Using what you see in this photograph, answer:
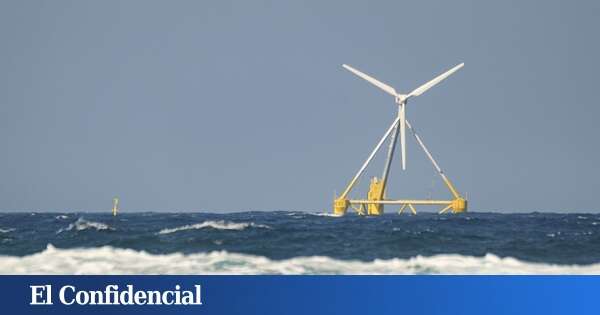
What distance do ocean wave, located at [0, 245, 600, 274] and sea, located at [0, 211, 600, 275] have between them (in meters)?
0.05

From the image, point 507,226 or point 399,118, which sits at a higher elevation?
point 399,118

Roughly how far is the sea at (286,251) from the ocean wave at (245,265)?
5 centimetres

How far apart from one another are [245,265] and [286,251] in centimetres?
534

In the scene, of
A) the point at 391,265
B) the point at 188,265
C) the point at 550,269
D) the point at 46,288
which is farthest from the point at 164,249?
the point at 46,288

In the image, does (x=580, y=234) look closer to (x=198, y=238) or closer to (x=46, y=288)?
(x=198, y=238)

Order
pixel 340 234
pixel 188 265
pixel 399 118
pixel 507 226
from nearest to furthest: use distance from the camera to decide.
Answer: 1. pixel 188 265
2. pixel 340 234
3. pixel 507 226
4. pixel 399 118

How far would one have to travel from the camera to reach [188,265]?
138 feet

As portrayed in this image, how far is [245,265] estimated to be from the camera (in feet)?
136

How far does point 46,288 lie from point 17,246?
28.6 metres

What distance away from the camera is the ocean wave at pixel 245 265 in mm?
40531

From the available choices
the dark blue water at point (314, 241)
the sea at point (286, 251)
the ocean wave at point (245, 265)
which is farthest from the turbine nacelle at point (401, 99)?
the ocean wave at point (245, 265)

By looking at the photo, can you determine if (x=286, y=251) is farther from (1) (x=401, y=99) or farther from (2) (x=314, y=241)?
(1) (x=401, y=99)

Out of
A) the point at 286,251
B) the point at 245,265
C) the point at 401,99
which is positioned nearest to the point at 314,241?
the point at 286,251

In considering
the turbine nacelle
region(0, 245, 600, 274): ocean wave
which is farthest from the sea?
the turbine nacelle
